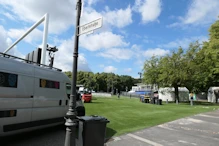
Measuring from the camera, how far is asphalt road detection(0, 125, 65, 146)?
21.0 feet

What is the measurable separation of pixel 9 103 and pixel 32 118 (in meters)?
1.09

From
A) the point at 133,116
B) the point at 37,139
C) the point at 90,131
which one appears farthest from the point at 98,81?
the point at 90,131

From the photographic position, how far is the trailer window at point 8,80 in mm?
5648

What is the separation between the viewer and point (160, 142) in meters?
7.05

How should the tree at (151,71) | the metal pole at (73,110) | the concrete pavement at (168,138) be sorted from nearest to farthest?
the metal pole at (73,110)
the concrete pavement at (168,138)
the tree at (151,71)

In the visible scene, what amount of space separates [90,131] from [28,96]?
2897 mm

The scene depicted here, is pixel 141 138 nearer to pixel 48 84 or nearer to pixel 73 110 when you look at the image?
pixel 73 110

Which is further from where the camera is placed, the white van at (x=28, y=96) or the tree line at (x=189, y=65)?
the tree line at (x=189, y=65)

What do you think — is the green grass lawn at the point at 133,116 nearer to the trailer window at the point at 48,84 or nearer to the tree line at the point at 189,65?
the trailer window at the point at 48,84

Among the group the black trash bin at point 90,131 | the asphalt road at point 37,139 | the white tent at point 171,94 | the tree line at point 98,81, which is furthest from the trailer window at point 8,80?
the tree line at point 98,81

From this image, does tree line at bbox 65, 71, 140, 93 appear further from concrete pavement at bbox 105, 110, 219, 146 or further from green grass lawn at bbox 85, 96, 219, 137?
concrete pavement at bbox 105, 110, 219, 146

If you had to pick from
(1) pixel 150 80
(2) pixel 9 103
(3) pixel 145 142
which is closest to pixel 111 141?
(3) pixel 145 142

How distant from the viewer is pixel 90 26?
470 cm

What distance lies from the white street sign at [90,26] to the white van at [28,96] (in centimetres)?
270
